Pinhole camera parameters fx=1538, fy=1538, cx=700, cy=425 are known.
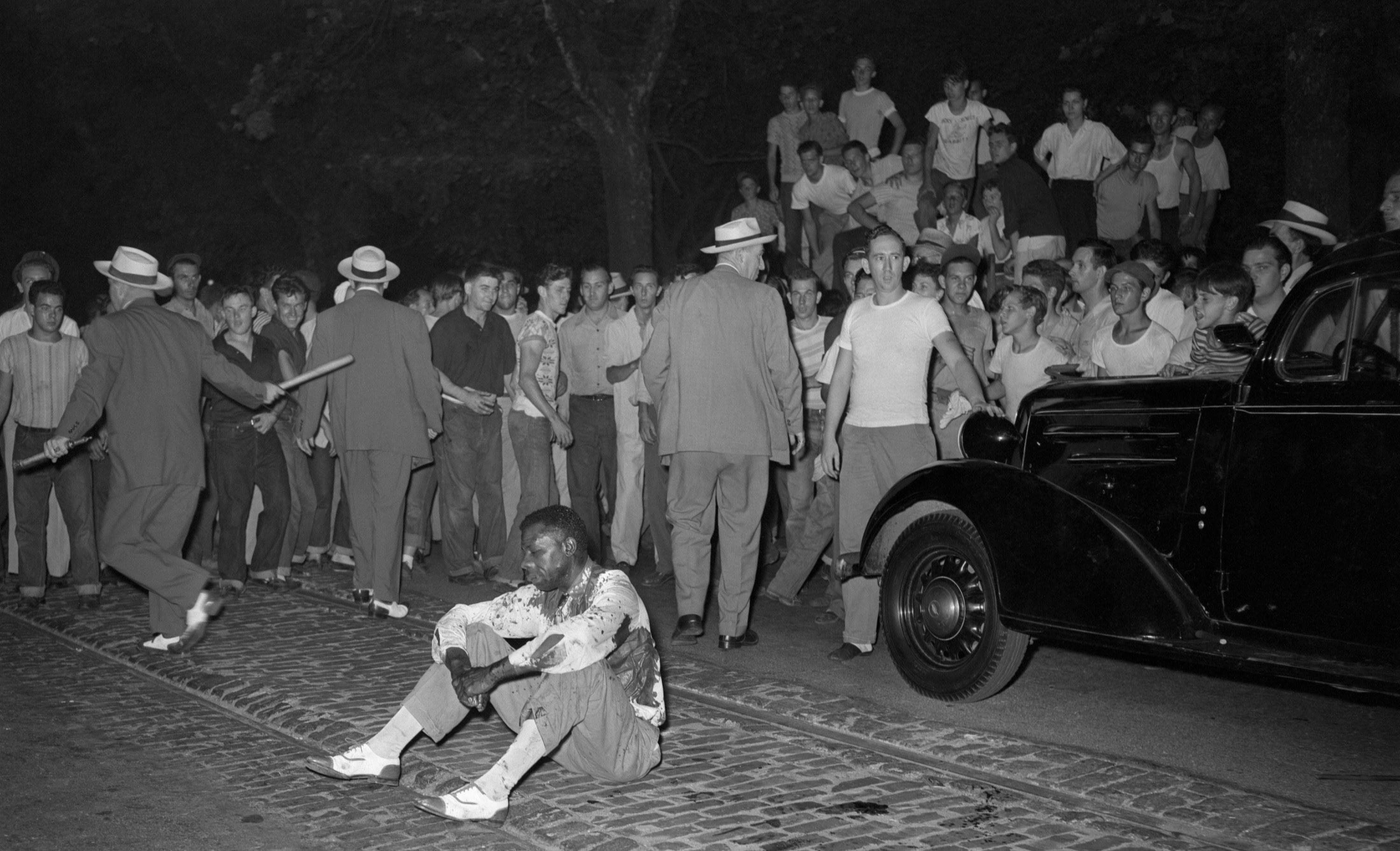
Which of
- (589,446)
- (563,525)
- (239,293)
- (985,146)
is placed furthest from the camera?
(985,146)

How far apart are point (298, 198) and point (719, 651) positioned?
21600 millimetres

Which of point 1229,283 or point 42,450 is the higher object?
point 1229,283

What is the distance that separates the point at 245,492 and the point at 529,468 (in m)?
1.93

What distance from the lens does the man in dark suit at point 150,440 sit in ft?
26.7

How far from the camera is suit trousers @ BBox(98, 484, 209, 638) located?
812 cm

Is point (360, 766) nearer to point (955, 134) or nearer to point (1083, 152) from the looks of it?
point (1083, 152)

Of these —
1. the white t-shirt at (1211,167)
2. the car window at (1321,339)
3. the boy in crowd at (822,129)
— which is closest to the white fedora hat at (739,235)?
the car window at (1321,339)

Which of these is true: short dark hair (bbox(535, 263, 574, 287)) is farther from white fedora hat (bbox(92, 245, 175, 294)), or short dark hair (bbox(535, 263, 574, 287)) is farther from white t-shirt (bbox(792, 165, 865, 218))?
white t-shirt (bbox(792, 165, 865, 218))

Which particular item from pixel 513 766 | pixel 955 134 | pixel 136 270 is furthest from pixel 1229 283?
pixel 955 134

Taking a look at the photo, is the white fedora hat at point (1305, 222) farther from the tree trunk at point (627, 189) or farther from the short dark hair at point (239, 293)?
the tree trunk at point (627, 189)

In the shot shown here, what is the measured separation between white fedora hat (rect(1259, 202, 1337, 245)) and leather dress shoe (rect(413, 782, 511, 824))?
6.88 metres

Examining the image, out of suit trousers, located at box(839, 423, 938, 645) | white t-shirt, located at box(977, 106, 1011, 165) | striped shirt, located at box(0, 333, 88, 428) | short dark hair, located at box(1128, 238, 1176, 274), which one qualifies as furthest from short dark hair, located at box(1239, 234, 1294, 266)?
striped shirt, located at box(0, 333, 88, 428)

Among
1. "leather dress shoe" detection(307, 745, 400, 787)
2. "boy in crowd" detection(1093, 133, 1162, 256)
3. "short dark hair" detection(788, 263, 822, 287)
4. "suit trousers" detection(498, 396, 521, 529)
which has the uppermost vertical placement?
"boy in crowd" detection(1093, 133, 1162, 256)

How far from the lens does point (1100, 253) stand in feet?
33.0
